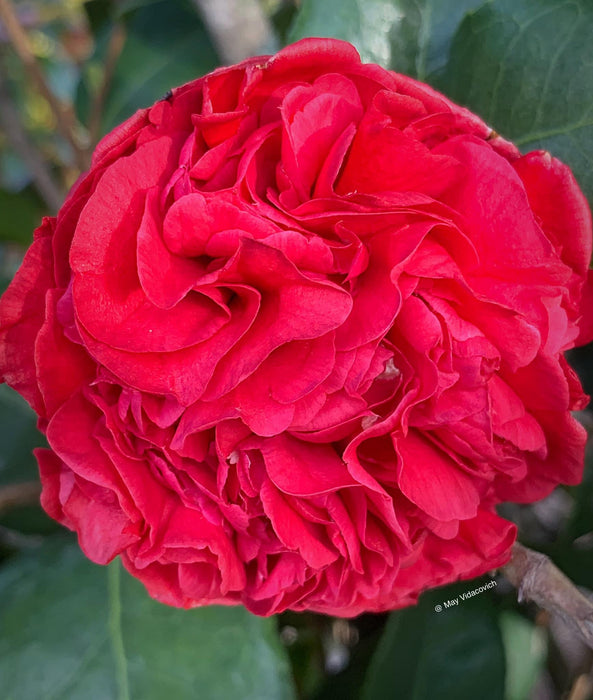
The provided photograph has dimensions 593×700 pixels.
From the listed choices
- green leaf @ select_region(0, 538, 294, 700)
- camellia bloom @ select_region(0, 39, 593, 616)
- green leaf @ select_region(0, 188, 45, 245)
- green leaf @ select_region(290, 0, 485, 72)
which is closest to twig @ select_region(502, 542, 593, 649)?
camellia bloom @ select_region(0, 39, 593, 616)

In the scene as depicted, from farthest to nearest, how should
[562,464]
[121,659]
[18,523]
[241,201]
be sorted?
[18,523] → [121,659] → [562,464] → [241,201]

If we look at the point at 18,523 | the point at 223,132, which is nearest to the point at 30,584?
the point at 18,523

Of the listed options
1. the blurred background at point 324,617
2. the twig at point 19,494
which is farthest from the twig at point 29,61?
the twig at point 19,494

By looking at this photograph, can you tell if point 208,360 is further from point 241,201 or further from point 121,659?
point 121,659

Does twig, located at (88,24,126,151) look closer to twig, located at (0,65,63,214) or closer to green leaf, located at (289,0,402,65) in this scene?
twig, located at (0,65,63,214)

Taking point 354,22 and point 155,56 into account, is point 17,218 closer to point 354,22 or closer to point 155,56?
point 155,56
